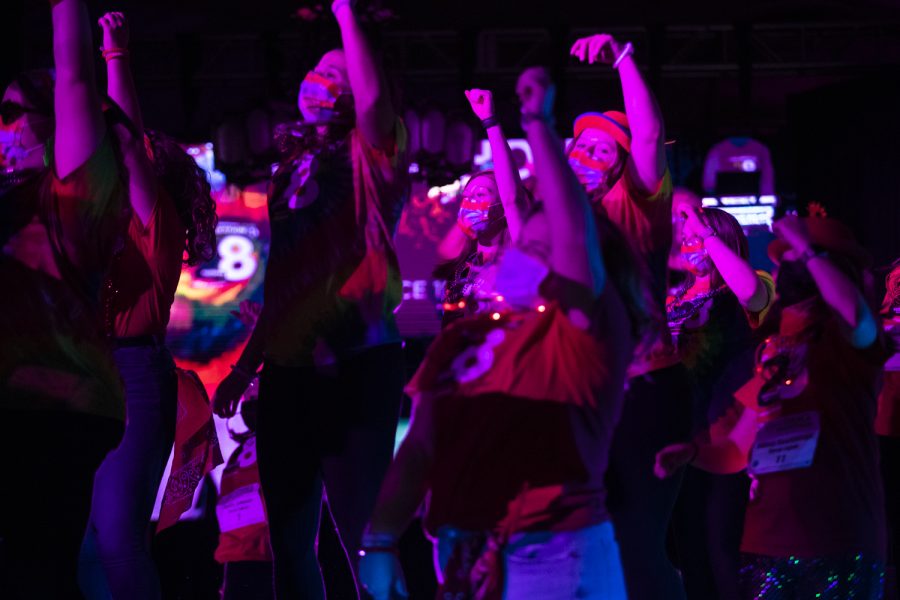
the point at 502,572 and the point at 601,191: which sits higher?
the point at 601,191

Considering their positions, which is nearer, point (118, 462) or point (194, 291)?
point (118, 462)

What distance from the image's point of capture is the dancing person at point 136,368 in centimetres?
289

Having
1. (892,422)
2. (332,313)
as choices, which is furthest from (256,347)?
(892,422)

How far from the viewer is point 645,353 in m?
2.74

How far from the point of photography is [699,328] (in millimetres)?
3945

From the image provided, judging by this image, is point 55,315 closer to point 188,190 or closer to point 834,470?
point 188,190

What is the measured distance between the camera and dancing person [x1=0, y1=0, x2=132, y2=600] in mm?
2312

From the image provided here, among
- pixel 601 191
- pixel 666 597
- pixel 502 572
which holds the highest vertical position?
pixel 601 191

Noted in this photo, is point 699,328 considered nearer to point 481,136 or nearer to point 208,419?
point 208,419

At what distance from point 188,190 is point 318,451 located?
1084 mm

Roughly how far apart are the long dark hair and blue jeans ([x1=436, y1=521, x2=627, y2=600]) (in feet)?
5.97

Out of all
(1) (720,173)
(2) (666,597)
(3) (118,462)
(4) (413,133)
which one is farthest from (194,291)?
(2) (666,597)

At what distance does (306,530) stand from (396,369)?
44cm

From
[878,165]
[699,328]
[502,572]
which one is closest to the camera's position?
[502,572]
